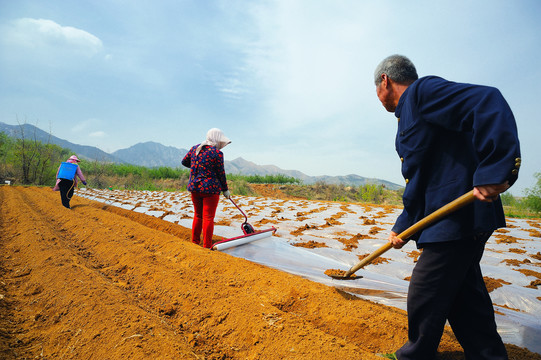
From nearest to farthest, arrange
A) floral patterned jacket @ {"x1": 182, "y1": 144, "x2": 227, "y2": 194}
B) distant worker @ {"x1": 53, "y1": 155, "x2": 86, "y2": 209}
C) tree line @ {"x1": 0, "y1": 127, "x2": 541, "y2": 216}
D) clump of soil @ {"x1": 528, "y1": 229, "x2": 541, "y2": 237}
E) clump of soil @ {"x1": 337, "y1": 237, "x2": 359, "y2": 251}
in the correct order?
floral patterned jacket @ {"x1": 182, "y1": 144, "x2": 227, "y2": 194}
clump of soil @ {"x1": 337, "y1": 237, "x2": 359, "y2": 251}
clump of soil @ {"x1": 528, "y1": 229, "x2": 541, "y2": 237}
distant worker @ {"x1": 53, "y1": 155, "x2": 86, "y2": 209}
tree line @ {"x1": 0, "y1": 127, "x2": 541, "y2": 216}

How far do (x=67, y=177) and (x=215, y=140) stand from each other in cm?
550

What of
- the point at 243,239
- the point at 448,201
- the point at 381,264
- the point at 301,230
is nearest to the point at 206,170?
the point at 243,239

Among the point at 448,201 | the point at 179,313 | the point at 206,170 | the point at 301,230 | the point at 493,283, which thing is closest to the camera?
the point at 448,201

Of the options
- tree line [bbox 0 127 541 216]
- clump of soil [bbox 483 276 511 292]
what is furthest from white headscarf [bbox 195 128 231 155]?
tree line [bbox 0 127 541 216]

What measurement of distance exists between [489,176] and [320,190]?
19.2m

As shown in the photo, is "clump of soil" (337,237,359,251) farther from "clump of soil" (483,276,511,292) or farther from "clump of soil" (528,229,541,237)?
"clump of soil" (528,229,541,237)

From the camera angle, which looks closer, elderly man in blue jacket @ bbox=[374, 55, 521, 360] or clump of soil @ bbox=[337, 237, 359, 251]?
elderly man in blue jacket @ bbox=[374, 55, 521, 360]

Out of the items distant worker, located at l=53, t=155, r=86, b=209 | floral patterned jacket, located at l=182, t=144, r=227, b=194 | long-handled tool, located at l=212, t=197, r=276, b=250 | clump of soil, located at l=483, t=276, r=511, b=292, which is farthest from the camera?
distant worker, located at l=53, t=155, r=86, b=209

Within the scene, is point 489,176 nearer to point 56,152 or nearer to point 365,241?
point 365,241

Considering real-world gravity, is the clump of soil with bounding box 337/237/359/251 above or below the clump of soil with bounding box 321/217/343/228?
A: below

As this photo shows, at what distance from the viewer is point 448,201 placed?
124 cm

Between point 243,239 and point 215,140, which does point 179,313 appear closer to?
point 243,239

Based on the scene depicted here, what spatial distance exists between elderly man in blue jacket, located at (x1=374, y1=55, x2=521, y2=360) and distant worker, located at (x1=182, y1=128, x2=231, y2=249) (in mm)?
2534

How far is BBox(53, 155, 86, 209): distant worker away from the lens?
21.7ft
